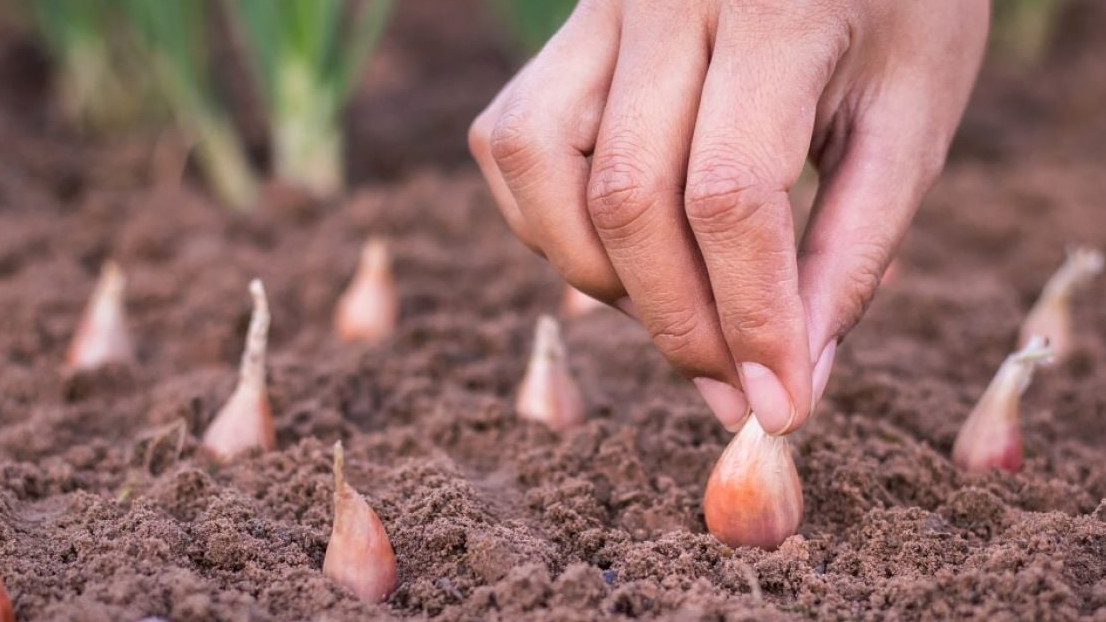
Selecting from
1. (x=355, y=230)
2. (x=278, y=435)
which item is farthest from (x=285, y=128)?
(x=278, y=435)

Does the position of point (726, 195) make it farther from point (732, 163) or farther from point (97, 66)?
point (97, 66)

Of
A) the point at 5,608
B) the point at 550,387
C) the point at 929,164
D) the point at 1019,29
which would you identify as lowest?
the point at 1019,29

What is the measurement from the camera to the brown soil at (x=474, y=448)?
1.09 meters

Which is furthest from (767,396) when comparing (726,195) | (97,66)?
(97,66)

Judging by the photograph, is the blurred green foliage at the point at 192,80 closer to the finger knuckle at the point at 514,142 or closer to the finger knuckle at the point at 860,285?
the finger knuckle at the point at 514,142

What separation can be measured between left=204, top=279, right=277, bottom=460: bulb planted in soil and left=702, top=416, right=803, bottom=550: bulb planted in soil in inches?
21.8

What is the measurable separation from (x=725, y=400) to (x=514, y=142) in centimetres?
34

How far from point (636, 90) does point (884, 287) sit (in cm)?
109

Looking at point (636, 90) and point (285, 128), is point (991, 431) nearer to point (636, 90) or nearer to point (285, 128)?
point (636, 90)

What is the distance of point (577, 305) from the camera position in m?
2.01

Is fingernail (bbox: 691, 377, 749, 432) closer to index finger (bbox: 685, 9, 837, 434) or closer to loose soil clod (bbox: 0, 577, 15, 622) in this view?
index finger (bbox: 685, 9, 837, 434)

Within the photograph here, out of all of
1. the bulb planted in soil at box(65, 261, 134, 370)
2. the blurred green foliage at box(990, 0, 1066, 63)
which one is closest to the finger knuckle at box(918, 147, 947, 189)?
the bulb planted in soil at box(65, 261, 134, 370)

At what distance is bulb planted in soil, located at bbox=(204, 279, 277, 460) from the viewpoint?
1407 mm

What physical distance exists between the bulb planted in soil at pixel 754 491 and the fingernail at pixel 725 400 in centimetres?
2
